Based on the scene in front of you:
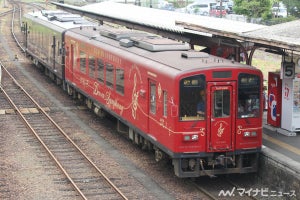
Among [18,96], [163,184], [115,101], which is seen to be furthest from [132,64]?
[18,96]

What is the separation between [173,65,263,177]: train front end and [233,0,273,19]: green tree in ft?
108

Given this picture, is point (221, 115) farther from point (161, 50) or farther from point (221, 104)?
point (161, 50)

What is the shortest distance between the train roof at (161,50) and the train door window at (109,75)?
0.57 metres

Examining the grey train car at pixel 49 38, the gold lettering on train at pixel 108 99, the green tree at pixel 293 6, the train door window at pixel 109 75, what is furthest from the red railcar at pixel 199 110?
the green tree at pixel 293 6

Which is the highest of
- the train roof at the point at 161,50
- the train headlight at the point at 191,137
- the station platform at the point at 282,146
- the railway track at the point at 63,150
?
the train roof at the point at 161,50

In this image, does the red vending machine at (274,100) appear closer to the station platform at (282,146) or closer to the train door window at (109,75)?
the station platform at (282,146)

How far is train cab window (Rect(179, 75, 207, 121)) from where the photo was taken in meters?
12.2

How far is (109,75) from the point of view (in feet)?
55.1

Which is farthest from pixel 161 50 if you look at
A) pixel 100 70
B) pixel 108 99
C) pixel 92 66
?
pixel 92 66

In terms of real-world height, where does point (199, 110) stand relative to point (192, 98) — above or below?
below

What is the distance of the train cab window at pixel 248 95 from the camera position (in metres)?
12.6

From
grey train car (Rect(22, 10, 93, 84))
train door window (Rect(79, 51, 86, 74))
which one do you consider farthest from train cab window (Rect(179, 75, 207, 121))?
grey train car (Rect(22, 10, 93, 84))

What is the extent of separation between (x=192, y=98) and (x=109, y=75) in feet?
16.1

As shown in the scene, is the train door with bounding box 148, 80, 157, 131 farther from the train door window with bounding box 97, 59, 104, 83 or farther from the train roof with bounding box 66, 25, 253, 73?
the train door window with bounding box 97, 59, 104, 83
